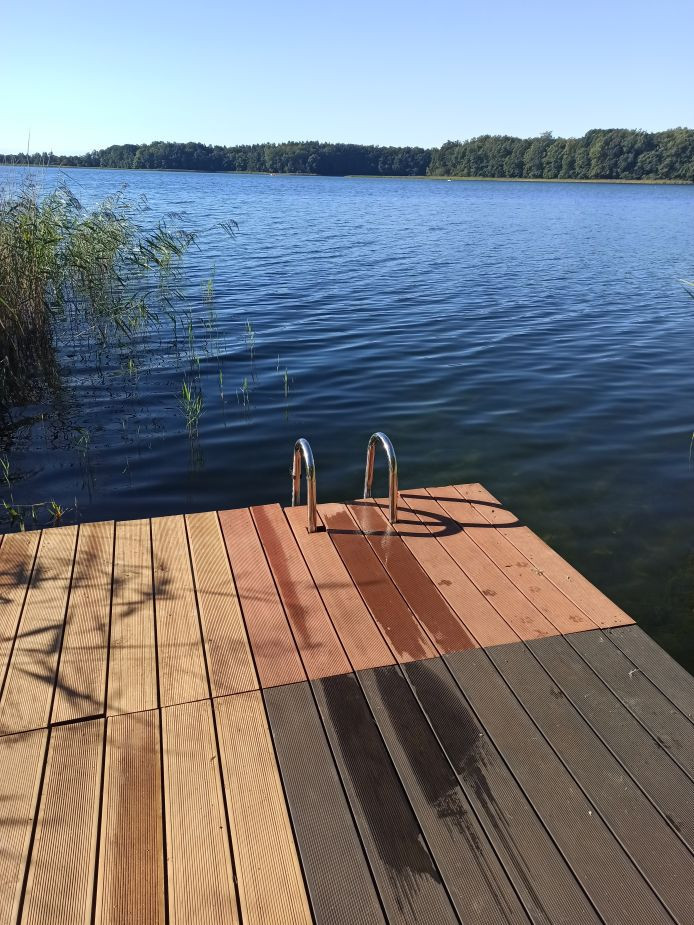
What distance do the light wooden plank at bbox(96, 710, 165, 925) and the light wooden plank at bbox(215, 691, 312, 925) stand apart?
263 millimetres

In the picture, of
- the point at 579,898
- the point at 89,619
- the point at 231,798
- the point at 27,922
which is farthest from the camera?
the point at 89,619

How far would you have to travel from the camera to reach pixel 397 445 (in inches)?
277

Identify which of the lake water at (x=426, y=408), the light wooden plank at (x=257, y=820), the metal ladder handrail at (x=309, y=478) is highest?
the metal ladder handrail at (x=309, y=478)

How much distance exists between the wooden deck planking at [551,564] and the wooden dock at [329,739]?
0.03 metres

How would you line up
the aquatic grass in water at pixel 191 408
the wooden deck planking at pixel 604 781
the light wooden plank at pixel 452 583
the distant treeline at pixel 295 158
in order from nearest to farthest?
1. the wooden deck planking at pixel 604 781
2. the light wooden plank at pixel 452 583
3. the aquatic grass in water at pixel 191 408
4. the distant treeline at pixel 295 158

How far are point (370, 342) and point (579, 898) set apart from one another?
953 cm

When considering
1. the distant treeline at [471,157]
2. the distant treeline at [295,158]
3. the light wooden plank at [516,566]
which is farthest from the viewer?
the distant treeline at [295,158]

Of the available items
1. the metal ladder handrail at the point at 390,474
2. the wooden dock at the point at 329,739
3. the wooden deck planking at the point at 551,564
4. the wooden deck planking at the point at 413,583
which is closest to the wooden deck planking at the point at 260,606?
the wooden dock at the point at 329,739

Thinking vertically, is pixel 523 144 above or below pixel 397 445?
above

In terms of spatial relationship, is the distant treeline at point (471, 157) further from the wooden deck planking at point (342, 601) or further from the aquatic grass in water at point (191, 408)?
the wooden deck planking at point (342, 601)

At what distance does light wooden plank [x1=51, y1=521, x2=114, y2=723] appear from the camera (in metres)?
2.76

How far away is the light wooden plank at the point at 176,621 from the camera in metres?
2.87

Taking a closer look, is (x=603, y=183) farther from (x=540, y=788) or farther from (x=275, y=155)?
(x=540, y=788)

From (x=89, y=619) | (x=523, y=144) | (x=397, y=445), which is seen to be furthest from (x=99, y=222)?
(x=523, y=144)
